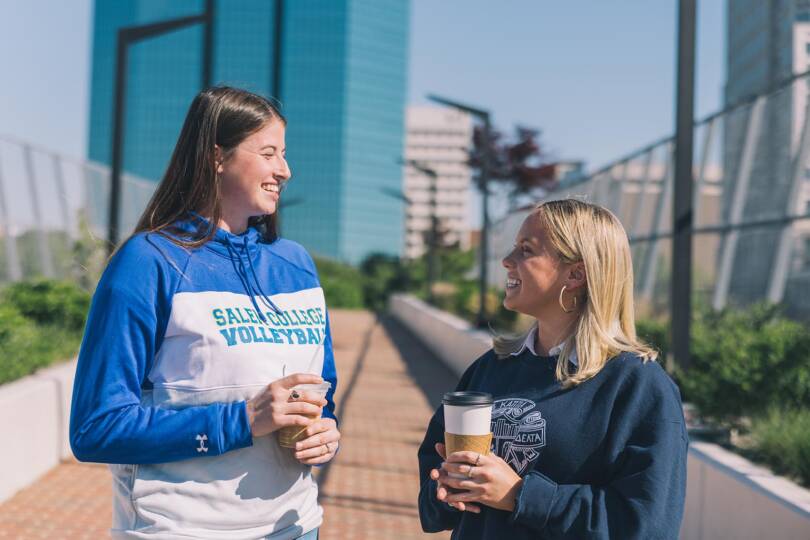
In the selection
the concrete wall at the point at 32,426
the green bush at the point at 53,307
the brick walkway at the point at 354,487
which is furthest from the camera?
the green bush at the point at 53,307

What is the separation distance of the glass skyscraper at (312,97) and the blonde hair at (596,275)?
145 metres

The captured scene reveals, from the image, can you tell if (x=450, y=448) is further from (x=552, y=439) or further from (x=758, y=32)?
(x=758, y=32)

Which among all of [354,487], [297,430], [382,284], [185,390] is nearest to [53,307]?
[354,487]

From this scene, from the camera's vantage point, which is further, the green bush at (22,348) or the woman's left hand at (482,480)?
the green bush at (22,348)

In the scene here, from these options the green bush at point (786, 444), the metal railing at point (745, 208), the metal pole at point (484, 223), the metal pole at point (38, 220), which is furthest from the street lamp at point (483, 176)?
the green bush at point (786, 444)

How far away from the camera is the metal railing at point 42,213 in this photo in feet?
55.0

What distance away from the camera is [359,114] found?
152m

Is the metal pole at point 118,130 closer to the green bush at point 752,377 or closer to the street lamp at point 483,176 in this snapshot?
the street lamp at point 483,176

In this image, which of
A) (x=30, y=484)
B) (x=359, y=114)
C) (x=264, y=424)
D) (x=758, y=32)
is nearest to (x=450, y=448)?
(x=264, y=424)

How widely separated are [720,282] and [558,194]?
9461 millimetres

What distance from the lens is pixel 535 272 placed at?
246 cm

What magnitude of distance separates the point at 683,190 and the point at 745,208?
17.7 ft

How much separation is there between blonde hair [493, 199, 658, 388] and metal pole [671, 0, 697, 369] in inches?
222

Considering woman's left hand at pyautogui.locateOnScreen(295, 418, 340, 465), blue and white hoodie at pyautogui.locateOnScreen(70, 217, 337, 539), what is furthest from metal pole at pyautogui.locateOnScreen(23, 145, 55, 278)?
woman's left hand at pyautogui.locateOnScreen(295, 418, 340, 465)
